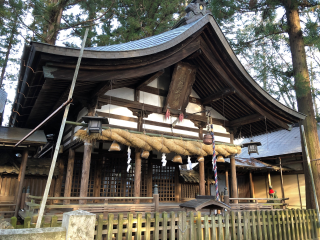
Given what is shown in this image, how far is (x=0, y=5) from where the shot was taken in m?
11.9

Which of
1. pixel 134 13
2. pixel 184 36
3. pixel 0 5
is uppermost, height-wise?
pixel 134 13

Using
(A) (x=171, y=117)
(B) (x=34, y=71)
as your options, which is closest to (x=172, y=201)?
(A) (x=171, y=117)

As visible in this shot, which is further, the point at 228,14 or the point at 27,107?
the point at 228,14

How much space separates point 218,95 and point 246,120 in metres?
1.93

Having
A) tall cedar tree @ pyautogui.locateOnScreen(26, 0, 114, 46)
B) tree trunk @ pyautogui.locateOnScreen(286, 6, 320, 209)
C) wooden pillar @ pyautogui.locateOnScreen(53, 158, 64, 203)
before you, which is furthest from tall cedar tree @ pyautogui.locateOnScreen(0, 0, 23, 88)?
tree trunk @ pyautogui.locateOnScreen(286, 6, 320, 209)

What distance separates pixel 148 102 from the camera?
30.2 ft

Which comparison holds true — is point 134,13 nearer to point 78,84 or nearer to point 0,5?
point 0,5

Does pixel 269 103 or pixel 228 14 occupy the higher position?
pixel 228 14

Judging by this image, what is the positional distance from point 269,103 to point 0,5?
13648mm

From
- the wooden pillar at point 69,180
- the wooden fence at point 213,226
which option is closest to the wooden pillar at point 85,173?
the wooden pillar at point 69,180

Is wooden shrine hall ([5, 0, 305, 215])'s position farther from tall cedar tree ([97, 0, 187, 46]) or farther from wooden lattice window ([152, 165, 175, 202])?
tall cedar tree ([97, 0, 187, 46])

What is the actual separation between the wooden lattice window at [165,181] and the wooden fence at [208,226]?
4.88 meters

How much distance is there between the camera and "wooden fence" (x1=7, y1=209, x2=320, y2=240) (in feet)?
16.3

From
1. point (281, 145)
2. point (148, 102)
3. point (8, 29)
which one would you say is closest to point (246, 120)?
point (148, 102)
